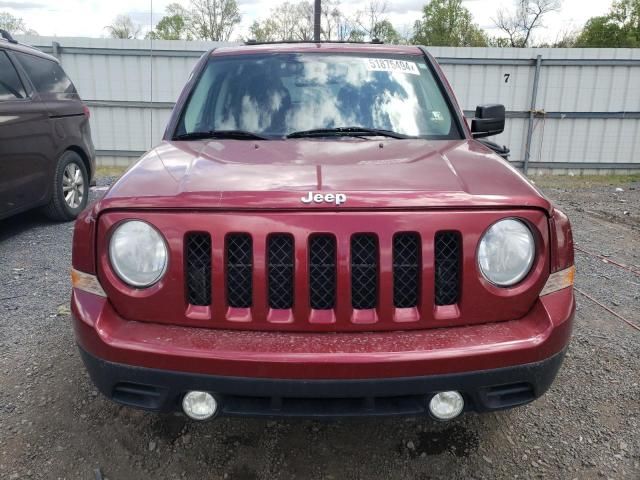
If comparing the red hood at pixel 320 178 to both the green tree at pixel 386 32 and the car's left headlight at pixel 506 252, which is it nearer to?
the car's left headlight at pixel 506 252

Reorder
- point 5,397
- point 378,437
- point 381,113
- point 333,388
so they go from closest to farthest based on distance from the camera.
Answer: point 333,388, point 378,437, point 5,397, point 381,113

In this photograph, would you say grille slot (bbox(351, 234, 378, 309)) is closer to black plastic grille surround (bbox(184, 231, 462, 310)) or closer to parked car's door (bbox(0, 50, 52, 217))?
black plastic grille surround (bbox(184, 231, 462, 310))

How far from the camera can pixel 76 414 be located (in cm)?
244

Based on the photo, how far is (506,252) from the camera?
1.74 meters

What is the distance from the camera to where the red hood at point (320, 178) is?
5.63 feet

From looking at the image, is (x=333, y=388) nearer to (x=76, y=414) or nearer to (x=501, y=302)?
(x=501, y=302)

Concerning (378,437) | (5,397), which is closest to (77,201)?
(5,397)

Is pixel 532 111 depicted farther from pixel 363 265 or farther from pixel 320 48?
pixel 363 265

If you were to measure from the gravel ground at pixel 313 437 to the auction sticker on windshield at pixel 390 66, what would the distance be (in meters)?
1.95

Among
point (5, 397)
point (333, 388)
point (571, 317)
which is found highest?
point (571, 317)

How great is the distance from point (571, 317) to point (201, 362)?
4.26ft

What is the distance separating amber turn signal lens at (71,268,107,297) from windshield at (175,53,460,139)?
1164mm

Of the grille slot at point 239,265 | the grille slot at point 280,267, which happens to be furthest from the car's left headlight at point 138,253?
the grille slot at point 280,267

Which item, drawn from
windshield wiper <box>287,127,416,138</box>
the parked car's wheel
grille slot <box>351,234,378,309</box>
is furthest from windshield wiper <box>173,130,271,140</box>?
the parked car's wheel
